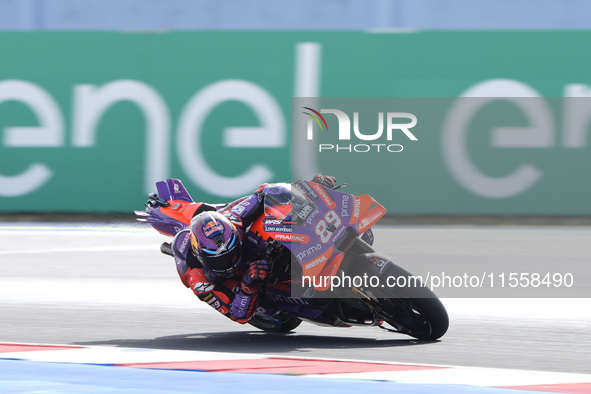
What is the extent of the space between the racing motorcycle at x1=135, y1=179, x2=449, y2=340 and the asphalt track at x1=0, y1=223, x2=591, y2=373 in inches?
8.1

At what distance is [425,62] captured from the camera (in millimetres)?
13914

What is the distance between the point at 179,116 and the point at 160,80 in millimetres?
665

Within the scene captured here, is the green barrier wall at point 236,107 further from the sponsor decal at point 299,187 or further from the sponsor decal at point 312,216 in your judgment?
the sponsor decal at point 312,216

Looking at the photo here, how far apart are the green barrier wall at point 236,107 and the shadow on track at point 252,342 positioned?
7022mm

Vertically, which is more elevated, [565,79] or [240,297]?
[565,79]

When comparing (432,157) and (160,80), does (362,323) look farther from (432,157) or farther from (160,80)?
(160,80)

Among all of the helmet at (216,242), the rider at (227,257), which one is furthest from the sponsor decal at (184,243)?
the helmet at (216,242)

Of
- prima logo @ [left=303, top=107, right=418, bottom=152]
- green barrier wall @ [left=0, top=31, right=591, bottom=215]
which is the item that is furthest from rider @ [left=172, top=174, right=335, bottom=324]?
green barrier wall @ [left=0, top=31, right=591, bottom=215]

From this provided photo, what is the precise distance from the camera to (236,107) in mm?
13922

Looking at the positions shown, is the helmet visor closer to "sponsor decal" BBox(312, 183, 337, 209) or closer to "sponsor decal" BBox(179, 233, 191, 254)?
"sponsor decal" BBox(179, 233, 191, 254)

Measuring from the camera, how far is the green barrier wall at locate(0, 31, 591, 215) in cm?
1338

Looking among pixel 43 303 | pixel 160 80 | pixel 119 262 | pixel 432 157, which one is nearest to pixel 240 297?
pixel 43 303

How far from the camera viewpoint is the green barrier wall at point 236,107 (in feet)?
43.9

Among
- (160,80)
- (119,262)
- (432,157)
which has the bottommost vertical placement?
(119,262)
